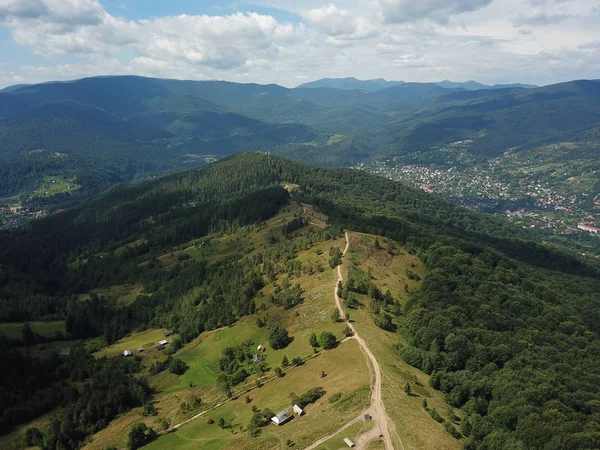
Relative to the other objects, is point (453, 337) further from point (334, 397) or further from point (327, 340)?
point (334, 397)

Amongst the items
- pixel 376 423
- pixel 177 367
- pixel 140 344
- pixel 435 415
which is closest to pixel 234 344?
pixel 177 367

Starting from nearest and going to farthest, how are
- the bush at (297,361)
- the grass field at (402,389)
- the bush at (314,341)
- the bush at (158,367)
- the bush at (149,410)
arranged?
the grass field at (402,389) < the bush at (297,361) < the bush at (149,410) < the bush at (314,341) < the bush at (158,367)

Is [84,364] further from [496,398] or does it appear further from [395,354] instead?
[496,398]

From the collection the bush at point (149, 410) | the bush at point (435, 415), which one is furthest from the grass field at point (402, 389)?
the bush at point (149, 410)

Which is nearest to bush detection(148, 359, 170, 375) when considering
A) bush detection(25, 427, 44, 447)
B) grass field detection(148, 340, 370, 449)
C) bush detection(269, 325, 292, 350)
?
bush detection(25, 427, 44, 447)

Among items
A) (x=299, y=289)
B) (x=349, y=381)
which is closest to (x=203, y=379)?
(x=299, y=289)

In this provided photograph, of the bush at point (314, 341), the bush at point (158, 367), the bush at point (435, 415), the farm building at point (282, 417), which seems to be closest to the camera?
the bush at point (435, 415)

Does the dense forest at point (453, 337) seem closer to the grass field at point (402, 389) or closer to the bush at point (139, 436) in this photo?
the grass field at point (402, 389)
